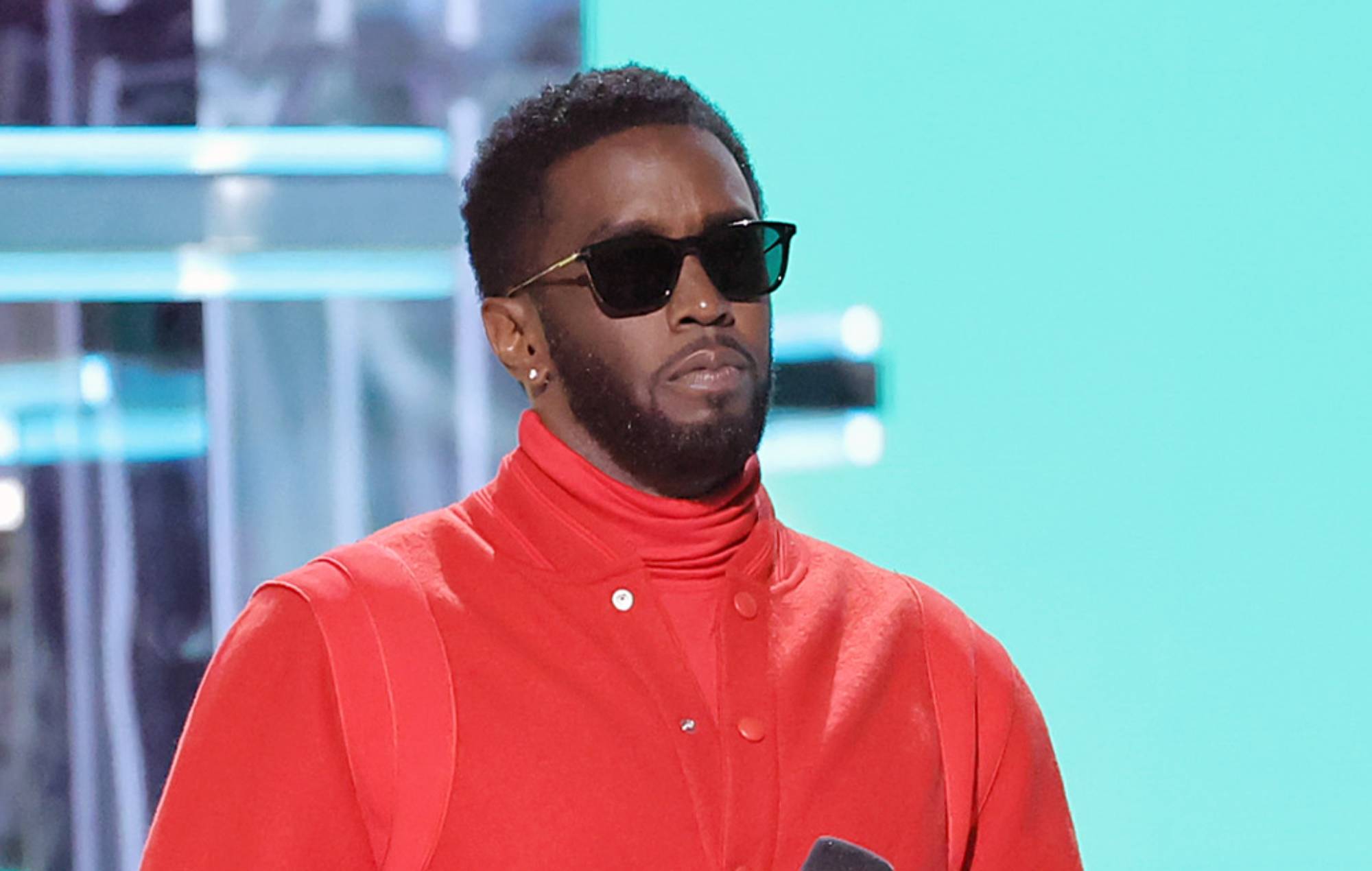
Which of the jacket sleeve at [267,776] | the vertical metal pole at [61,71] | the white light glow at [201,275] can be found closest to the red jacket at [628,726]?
the jacket sleeve at [267,776]

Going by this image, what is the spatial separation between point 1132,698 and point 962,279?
0.65 m

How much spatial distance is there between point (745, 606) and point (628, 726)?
14 centimetres

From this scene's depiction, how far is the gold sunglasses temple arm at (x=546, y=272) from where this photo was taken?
1.33 metres

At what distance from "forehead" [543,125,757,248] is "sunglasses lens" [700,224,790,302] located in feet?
0.06

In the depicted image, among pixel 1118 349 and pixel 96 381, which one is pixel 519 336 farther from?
pixel 1118 349

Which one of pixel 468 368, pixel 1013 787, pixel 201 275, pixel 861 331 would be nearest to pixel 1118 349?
pixel 861 331

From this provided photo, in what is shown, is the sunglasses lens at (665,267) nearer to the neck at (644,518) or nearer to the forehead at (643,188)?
the forehead at (643,188)

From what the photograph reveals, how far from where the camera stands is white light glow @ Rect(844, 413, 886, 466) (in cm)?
235

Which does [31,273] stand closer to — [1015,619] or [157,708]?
[157,708]

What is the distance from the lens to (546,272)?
1.36 m

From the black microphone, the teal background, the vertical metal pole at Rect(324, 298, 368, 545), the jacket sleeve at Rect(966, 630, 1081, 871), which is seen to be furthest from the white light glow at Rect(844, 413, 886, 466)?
the black microphone

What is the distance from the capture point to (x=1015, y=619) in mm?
2359

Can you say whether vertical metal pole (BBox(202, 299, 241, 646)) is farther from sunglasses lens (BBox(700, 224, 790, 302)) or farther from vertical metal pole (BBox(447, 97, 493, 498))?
sunglasses lens (BBox(700, 224, 790, 302))

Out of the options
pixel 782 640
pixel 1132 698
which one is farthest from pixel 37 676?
pixel 1132 698
